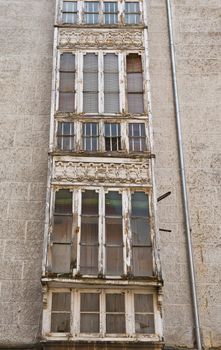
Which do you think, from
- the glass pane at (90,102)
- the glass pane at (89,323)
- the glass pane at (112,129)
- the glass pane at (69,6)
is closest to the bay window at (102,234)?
the glass pane at (89,323)

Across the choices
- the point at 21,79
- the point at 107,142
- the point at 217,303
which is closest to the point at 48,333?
the point at 217,303

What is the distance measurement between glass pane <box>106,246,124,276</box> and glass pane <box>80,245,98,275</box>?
0.27m

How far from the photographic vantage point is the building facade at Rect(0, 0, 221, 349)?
11078 millimetres

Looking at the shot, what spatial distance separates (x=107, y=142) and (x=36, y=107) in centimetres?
274

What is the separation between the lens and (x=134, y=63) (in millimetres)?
14461

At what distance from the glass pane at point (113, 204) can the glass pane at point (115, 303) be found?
1898 millimetres

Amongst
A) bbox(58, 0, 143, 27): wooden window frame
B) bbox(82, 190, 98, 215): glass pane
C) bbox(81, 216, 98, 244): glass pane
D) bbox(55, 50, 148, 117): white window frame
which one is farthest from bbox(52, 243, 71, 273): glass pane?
bbox(58, 0, 143, 27): wooden window frame

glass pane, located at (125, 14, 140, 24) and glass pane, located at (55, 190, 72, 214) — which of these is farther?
glass pane, located at (125, 14, 140, 24)

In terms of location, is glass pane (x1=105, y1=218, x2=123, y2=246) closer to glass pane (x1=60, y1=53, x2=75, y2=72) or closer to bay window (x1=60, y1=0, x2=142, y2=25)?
glass pane (x1=60, y1=53, x2=75, y2=72)

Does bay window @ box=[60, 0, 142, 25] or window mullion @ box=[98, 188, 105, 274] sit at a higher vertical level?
bay window @ box=[60, 0, 142, 25]

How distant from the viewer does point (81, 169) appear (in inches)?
494

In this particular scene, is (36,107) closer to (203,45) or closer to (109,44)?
(109,44)

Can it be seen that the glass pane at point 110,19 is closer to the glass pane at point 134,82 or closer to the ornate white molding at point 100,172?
the glass pane at point 134,82

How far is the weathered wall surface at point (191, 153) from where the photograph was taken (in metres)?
12.0
